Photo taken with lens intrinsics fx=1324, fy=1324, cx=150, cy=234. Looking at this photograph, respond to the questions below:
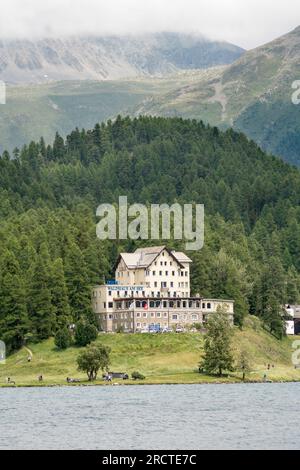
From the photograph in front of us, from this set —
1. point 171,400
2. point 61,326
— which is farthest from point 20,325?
point 171,400

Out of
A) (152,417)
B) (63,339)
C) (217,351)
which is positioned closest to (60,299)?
(63,339)

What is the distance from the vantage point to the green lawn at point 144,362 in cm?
17275

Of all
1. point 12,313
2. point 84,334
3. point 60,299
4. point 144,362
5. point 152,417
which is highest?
point 60,299

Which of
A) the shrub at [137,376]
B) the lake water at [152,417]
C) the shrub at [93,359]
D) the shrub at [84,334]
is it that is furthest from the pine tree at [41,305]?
the lake water at [152,417]

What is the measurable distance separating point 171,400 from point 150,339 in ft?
166

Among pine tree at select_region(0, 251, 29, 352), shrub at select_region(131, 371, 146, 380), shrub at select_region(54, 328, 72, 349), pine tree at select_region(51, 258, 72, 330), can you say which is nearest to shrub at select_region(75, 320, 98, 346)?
shrub at select_region(54, 328, 72, 349)

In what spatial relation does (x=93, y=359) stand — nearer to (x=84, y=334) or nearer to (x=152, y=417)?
(x=84, y=334)

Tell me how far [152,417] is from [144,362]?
200 feet

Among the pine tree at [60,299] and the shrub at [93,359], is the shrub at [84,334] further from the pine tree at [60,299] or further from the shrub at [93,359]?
the shrub at [93,359]

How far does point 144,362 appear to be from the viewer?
17950cm

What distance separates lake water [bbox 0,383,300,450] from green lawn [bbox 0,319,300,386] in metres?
10.9

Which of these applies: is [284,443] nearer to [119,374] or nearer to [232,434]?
[232,434]

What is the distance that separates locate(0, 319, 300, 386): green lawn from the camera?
567ft

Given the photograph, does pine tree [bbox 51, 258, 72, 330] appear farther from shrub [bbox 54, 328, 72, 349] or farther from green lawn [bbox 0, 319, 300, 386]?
shrub [bbox 54, 328, 72, 349]
